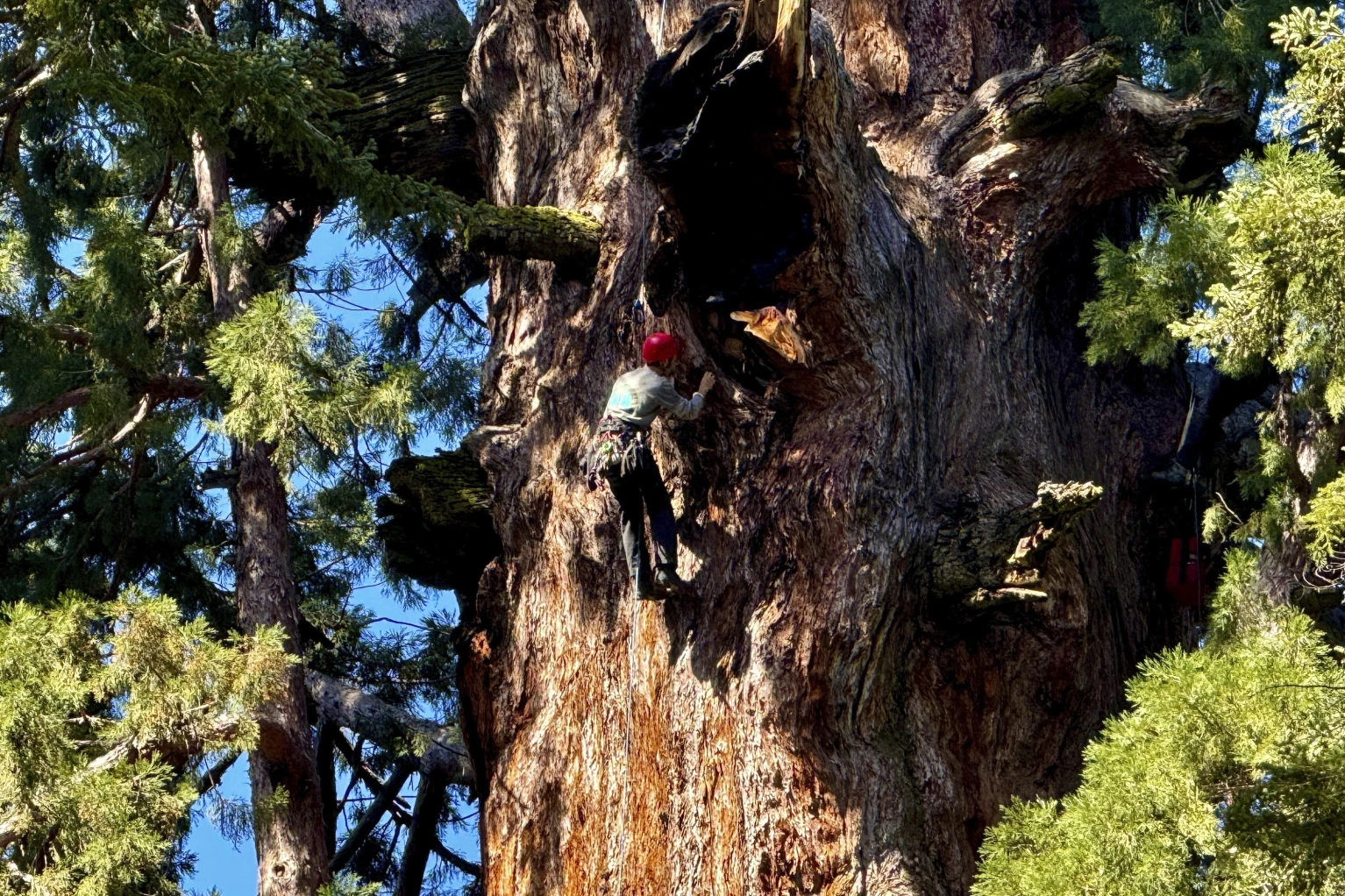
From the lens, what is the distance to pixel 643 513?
6.68 m

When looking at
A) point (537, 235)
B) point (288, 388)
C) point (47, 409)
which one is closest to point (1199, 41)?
point (537, 235)

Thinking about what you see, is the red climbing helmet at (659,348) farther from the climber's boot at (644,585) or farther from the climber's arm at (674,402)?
the climber's boot at (644,585)

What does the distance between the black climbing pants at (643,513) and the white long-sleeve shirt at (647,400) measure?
161mm

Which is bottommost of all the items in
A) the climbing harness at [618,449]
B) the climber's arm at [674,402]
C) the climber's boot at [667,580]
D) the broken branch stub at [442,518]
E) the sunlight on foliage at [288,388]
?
the climber's boot at [667,580]

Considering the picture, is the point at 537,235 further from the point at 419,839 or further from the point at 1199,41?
the point at 419,839

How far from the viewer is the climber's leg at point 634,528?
6602mm

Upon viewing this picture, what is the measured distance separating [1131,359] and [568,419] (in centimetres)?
307

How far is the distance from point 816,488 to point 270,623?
10.6 feet

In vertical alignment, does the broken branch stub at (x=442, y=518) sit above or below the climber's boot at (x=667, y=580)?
above

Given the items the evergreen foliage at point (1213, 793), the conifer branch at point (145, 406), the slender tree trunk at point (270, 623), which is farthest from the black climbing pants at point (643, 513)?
the conifer branch at point (145, 406)

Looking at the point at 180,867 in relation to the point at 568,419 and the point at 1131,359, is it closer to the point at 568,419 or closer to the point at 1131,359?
the point at 568,419

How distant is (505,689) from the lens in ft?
23.7

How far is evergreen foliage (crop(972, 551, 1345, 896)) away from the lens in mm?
5312

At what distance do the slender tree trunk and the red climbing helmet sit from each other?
2.44 metres
